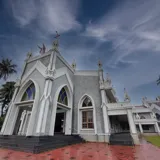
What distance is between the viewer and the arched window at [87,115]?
9570 mm

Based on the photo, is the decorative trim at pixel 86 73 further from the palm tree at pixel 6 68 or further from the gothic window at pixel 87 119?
the palm tree at pixel 6 68

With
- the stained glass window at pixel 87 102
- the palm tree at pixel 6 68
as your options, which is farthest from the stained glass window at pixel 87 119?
the palm tree at pixel 6 68

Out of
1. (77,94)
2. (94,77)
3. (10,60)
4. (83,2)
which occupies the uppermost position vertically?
(10,60)

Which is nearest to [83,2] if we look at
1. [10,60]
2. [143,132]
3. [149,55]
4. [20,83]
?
[149,55]

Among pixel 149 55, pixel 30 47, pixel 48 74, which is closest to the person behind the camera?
pixel 48 74

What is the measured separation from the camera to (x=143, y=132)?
838 inches

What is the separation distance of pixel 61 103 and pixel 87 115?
3389 millimetres

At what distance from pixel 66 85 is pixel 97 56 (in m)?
6.38

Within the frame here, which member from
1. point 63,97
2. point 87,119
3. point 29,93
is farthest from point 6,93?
point 87,119

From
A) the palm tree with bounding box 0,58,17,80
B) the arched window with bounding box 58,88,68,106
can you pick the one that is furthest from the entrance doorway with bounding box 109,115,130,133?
the palm tree with bounding box 0,58,17,80

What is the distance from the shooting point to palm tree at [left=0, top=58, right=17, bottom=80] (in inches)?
626

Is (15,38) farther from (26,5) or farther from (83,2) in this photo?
(83,2)

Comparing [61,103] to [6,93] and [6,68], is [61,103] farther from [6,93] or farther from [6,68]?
[6,93]

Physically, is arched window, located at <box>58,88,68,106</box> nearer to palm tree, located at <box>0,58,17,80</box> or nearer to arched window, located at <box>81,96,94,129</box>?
arched window, located at <box>81,96,94,129</box>
